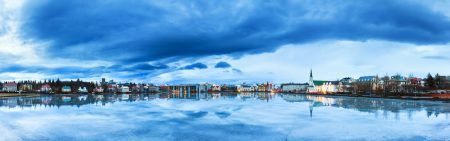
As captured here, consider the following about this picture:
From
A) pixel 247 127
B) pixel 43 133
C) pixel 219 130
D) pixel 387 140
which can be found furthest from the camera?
pixel 247 127

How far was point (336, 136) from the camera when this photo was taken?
65.6 feet

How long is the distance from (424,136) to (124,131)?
598 inches

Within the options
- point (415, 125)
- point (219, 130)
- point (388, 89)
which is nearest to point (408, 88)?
point (388, 89)

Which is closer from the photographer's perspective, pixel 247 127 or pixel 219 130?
pixel 219 130

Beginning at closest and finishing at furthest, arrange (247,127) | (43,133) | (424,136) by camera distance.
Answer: (424,136)
(43,133)
(247,127)

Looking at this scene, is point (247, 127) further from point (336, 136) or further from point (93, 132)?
point (93, 132)

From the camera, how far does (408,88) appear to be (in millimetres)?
113312

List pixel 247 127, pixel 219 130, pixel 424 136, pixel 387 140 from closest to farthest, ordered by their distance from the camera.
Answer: pixel 387 140 < pixel 424 136 < pixel 219 130 < pixel 247 127

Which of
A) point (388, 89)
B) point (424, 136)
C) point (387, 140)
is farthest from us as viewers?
point (388, 89)

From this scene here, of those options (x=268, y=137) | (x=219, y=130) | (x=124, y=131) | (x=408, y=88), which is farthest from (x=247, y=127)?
(x=408, y=88)

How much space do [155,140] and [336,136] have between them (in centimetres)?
864

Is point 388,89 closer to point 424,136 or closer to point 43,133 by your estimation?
point 424,136

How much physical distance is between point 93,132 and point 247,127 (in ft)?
28.6

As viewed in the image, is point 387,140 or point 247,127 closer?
point 387,140
